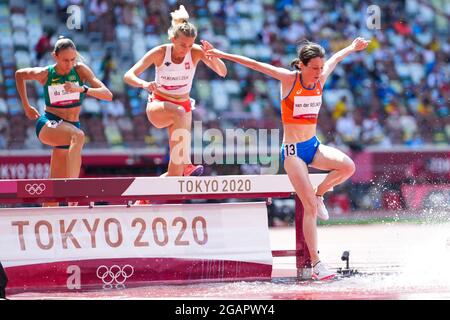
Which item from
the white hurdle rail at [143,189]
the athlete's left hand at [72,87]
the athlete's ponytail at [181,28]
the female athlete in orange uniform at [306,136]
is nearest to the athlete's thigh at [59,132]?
the athlete's left hand at [72,87]

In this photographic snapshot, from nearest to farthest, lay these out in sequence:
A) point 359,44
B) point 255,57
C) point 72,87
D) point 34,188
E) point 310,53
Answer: point 34,188 < point 310,53 < point 359,44 < point 72,87 < point 255,57

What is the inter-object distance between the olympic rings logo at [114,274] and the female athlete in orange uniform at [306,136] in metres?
1.55

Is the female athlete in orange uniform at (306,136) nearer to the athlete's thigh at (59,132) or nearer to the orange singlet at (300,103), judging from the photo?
the orange singlet at (300,103)

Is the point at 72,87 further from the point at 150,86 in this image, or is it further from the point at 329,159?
the point at 329,159

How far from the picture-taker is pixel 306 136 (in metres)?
8.14

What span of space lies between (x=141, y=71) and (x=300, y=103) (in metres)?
1.58

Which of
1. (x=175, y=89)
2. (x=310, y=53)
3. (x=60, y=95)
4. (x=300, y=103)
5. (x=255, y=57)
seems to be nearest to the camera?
(x=310, y=53)

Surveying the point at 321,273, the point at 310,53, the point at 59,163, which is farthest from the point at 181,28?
the point at 321,273

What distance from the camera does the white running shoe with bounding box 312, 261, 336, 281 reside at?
8000mm

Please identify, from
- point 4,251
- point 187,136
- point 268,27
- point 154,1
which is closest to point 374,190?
point 268,27

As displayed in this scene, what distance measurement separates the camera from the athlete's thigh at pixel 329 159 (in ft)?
26.6

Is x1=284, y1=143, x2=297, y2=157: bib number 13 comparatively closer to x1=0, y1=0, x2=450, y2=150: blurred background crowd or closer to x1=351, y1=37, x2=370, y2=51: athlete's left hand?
x1=351, y1=37, x2=370, y2=51: athlete's left hand

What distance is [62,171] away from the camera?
897 cm
